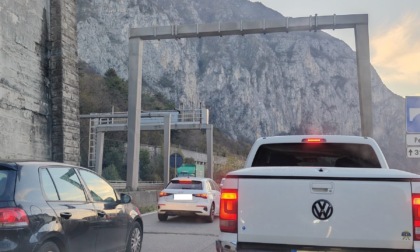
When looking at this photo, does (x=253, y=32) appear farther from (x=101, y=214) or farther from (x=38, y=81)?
(x=101, y=214)

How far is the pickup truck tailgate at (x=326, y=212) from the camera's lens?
4250 mm

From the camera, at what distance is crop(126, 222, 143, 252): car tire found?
24.7ft

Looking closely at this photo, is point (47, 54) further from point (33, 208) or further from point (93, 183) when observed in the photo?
point (33, 208)

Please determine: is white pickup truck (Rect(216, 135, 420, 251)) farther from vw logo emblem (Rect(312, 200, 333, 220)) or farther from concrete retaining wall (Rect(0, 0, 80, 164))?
concrete retaining wall (Rect(0, 0, 80, 164))

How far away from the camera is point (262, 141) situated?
22.0 ft

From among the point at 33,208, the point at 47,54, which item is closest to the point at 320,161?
the point at 33,208

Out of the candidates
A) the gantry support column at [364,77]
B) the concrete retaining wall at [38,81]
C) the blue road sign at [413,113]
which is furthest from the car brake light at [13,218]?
the gantry support column at [364,77]

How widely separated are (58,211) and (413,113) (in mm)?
12204

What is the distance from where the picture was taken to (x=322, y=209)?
4371mm

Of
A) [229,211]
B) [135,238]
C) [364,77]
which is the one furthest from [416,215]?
[364,77]

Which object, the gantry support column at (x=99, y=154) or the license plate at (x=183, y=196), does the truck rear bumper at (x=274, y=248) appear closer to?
the license plate at (x=183, y=196)

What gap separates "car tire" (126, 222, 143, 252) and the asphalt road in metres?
1.57

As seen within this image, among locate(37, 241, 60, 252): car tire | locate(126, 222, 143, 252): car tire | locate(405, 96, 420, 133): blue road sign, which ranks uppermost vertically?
locate(405, 96, 420, 133): blue road sign

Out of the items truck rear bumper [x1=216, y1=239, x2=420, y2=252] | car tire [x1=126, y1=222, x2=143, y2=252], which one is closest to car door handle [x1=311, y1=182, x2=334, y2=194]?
truck rear bumper [x1=216, y1=239, x2=420, y2=252]
